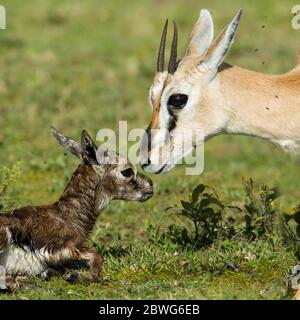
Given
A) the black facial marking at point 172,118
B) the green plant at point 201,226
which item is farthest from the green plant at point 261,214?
the black facial marking at point 172,118

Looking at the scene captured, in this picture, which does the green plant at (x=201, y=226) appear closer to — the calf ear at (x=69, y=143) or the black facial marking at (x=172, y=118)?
the black facial marking at (x=172, y=118)

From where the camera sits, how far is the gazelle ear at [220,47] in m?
7.30

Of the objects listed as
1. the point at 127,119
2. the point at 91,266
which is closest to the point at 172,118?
the point at 91,266

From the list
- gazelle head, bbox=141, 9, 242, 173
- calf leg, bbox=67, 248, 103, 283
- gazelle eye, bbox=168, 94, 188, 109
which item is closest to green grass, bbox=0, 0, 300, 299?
calf leg, bbox=67, 248, 103, 283

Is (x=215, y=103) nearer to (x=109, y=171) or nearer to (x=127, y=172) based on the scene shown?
(x=127, y=172)

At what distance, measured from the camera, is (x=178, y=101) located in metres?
7.47

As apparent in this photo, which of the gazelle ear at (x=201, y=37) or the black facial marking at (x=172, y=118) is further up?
the gazelle ear at (x=201, y=37)

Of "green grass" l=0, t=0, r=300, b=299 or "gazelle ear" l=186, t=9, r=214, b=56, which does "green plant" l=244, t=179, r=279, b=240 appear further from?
"gazelle ear" l=186, t=9, r=214, b=56

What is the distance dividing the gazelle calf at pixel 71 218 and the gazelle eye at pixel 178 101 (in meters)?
0.60

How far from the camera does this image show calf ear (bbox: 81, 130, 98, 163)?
23.4ft

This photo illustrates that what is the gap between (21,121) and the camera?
13.0 meters
